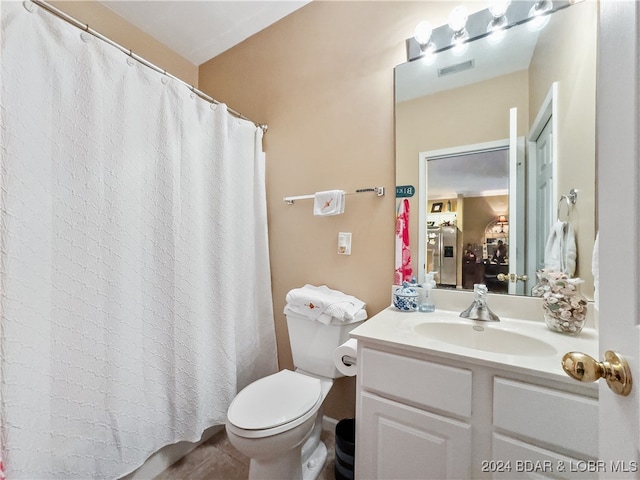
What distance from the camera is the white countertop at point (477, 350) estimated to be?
76 cm

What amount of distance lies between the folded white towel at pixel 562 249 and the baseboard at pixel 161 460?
6.41 feet

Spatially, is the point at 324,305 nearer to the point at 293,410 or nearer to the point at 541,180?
the point at 293,410

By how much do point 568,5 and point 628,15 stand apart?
1034mm

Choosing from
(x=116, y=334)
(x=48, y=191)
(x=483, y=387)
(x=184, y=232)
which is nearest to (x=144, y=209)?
(x=184, y=232)

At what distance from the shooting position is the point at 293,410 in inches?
43.4

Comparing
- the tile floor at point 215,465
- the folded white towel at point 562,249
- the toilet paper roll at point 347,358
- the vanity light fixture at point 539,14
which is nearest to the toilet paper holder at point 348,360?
the toilet paper roll at point 347,358

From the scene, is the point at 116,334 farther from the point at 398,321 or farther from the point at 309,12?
the point at 309,12

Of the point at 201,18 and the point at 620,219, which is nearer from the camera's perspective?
the point at 620,219

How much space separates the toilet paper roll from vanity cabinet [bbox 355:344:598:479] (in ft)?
0.35

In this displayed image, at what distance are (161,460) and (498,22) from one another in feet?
8.46

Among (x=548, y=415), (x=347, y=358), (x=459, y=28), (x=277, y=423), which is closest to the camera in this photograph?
(x=548, y=415)

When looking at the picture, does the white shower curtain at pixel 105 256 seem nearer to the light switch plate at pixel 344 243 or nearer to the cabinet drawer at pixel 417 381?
the light switch plate at pixel 344 243

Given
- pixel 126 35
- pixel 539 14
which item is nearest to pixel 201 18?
pixel 126 35

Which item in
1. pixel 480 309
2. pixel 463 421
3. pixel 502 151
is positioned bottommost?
pixel 463 421
